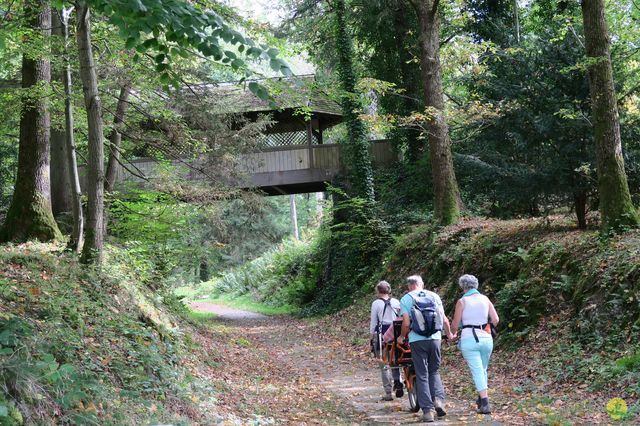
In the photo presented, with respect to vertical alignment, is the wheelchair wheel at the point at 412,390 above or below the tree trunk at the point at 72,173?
below

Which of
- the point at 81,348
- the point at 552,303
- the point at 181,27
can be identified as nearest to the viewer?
the point at 181,27

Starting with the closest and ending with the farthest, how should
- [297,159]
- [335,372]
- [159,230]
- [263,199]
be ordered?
[335,372], [159,230], [263,199], [297,159]

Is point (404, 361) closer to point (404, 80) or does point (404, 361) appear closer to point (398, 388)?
point (398, 388)

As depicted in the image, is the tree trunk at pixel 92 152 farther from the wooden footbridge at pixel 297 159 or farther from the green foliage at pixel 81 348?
the wooden footbridge at pixel 297 159

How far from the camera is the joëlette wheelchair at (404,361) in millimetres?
8031

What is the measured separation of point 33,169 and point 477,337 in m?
10.3

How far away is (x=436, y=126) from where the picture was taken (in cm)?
1662

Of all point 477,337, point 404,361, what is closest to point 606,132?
point 477,337

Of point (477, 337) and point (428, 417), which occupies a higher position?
point (477, 337)

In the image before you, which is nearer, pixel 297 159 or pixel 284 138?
pixel 297 159

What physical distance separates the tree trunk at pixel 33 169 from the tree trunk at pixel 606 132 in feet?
34.8

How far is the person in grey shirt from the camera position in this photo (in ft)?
29.2

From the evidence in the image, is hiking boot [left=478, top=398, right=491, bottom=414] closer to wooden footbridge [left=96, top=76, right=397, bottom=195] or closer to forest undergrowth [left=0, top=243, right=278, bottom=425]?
forest undergrowth [left=0, top=243, right=278, bottom=425]

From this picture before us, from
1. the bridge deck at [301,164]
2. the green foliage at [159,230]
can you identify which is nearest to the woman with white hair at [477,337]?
the green foliage at [159,230]
